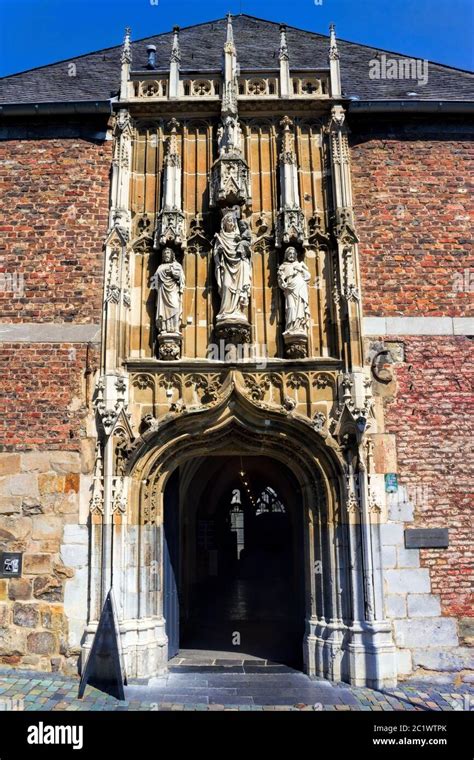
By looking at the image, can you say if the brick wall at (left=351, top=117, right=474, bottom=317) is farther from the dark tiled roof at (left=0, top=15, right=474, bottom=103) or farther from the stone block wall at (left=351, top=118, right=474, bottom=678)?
the dark tiled roof at (left=0, top=15, right=474, bottom=103)

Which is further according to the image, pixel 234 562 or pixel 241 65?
pixel 234 562

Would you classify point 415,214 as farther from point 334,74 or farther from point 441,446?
point 441,446

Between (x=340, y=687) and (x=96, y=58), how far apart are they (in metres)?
12.6

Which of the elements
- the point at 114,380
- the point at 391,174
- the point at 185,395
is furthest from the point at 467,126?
the point at 114,380

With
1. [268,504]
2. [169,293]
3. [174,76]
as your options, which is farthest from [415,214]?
[268,504]

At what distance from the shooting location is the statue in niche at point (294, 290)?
26.8 feet

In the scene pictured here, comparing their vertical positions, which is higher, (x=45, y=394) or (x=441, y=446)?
(x=45, y=394)

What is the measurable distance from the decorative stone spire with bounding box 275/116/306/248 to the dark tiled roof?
1634 millimetres

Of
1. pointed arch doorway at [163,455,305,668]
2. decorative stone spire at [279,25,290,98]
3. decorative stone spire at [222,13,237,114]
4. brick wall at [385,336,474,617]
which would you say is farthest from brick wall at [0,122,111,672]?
brick wall at [385,336,474,617]

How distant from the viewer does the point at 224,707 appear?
6441 mm

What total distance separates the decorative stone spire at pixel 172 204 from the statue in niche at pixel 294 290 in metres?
1.55

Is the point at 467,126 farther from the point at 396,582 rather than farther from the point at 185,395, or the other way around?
the point at 396,582

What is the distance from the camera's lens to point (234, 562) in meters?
18.9

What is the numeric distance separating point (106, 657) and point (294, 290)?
5.28m
